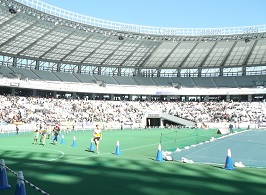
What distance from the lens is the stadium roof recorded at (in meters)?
50.0

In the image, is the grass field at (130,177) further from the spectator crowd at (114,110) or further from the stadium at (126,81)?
the spectator crowd at (114,110)

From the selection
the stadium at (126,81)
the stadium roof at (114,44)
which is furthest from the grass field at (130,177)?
the stadium roof at (114,44)

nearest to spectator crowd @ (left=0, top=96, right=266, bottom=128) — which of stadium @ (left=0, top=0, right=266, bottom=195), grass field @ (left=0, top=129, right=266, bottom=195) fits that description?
stadium @ (left=0, top=0, right=266, bottom=195)

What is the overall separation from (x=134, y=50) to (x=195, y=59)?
1603 cm

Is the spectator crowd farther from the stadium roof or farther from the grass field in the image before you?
the grass field

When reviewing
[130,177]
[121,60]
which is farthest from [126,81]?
[130,177]

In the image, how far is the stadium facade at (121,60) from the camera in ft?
177

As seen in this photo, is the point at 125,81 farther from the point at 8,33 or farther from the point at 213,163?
the point at 213,163

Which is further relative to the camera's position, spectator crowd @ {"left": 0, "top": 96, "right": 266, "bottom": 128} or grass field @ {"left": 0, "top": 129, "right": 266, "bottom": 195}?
spectator crowd @ {"left": 0, "top": 96, "right": 266, "bottom": 128}

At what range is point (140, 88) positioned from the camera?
78688mm

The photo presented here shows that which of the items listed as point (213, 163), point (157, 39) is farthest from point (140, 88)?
point (213, 163)

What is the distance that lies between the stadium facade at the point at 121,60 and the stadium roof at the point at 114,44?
0.12 m

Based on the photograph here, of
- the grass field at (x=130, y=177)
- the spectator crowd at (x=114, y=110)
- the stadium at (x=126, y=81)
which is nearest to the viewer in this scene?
the grass field at (x=130, y=177)

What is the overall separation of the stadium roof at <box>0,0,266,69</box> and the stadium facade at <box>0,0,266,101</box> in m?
0.12
